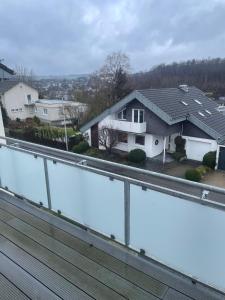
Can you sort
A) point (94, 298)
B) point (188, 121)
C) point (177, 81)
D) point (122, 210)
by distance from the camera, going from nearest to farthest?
point (94, 298)
point (122, 210)
point (188, 121)
point (177, 81)

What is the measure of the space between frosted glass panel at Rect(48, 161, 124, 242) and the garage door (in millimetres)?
13613

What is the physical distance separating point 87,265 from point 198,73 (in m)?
43.4

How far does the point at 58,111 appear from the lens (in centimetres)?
2691

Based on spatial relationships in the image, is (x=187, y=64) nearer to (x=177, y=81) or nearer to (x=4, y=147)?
(x=177, y=81)

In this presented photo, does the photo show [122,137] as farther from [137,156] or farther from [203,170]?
[203,170]

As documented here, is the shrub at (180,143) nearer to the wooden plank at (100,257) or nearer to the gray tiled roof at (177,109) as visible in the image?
the gray tiled roof at (177,109)

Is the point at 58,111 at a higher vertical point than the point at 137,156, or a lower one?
higher

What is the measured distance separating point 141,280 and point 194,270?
40cm

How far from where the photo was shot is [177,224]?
1846mm

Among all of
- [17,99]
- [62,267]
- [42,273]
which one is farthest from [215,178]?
[17,99]

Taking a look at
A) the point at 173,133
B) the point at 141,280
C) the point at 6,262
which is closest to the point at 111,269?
the point at 141,280

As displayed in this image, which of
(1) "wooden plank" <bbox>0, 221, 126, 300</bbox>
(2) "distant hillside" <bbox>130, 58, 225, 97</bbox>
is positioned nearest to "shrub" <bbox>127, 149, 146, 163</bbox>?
(1) "wooden plank" <bbox>0, 221, 126, 300</bbox>

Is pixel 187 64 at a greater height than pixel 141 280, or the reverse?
pixel 187 64

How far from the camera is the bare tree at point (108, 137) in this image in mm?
16744
